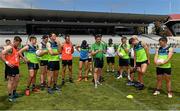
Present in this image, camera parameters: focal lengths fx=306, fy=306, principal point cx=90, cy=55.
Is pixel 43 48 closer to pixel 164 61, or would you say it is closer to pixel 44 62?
pixel 44 62

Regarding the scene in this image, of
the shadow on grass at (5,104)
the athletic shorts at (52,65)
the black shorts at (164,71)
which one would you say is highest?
the athletic shorts at (52,65)

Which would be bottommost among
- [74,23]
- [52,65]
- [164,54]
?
[52,65]

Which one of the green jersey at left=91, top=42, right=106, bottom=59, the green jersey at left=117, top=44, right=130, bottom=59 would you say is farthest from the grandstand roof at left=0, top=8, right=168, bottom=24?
the green jersey at left=91, top=42, right=106, bottom=59

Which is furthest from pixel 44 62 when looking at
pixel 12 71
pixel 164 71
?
pixel 164 71

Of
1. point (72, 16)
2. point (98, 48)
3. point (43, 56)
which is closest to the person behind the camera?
point (43, 56)

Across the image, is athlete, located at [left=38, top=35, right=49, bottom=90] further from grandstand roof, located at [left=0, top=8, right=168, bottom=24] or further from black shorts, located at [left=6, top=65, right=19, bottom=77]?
grandstand roof, located at [left=0, top=8, right=168, bottom=24]

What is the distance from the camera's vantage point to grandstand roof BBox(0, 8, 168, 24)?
6379 cm

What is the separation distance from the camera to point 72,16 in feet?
227

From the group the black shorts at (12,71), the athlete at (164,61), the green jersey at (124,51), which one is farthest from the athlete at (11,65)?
the green jersey at (124,51)

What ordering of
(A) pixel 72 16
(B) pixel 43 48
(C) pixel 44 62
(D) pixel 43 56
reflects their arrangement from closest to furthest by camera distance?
(B) pixel 43 48 < (D) pixel 43 56 < (C) pixel 44 62 < (A) pixel 72 16

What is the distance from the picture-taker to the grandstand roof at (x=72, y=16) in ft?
209

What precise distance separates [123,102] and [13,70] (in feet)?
11.7

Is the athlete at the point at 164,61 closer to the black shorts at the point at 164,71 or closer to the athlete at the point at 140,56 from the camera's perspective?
the black shorts at the point at 164,71

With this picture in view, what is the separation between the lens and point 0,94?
10.6 m
